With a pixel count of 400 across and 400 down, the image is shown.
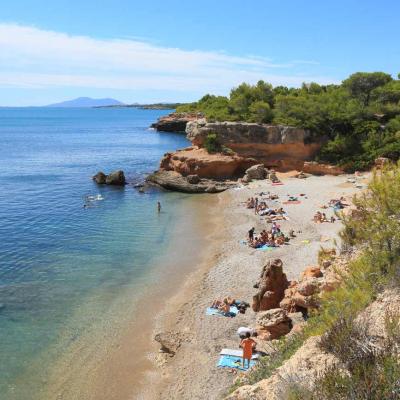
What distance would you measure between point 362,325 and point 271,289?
10.1m

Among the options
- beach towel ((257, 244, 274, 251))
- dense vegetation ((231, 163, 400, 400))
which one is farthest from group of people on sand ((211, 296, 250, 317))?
beach towel ((257, 244, 274, 251))

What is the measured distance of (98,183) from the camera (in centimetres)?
4791

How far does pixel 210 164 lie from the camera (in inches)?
1722

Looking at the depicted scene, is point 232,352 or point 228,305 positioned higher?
point 228,305

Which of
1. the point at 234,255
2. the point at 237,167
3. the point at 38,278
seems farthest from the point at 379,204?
the point at 237,167

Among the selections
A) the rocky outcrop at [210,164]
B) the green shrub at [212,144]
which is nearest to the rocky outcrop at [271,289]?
the rocky outcrop at [210,164]

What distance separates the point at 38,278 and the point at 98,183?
85.6ft

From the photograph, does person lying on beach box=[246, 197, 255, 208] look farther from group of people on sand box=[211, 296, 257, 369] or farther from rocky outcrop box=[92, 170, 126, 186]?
group of people on sand box=[211, 296, 257, 369]

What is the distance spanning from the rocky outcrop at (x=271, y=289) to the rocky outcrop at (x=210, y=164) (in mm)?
26291

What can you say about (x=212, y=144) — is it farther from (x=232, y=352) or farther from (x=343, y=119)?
(x=232, y=352)

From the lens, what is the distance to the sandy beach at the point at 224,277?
14.2 m

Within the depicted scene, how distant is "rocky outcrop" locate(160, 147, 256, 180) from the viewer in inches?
1729

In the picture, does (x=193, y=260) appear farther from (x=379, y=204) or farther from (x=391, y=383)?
(x=391, y=383)

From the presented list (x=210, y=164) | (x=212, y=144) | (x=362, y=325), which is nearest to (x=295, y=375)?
(x=362, y=325)
